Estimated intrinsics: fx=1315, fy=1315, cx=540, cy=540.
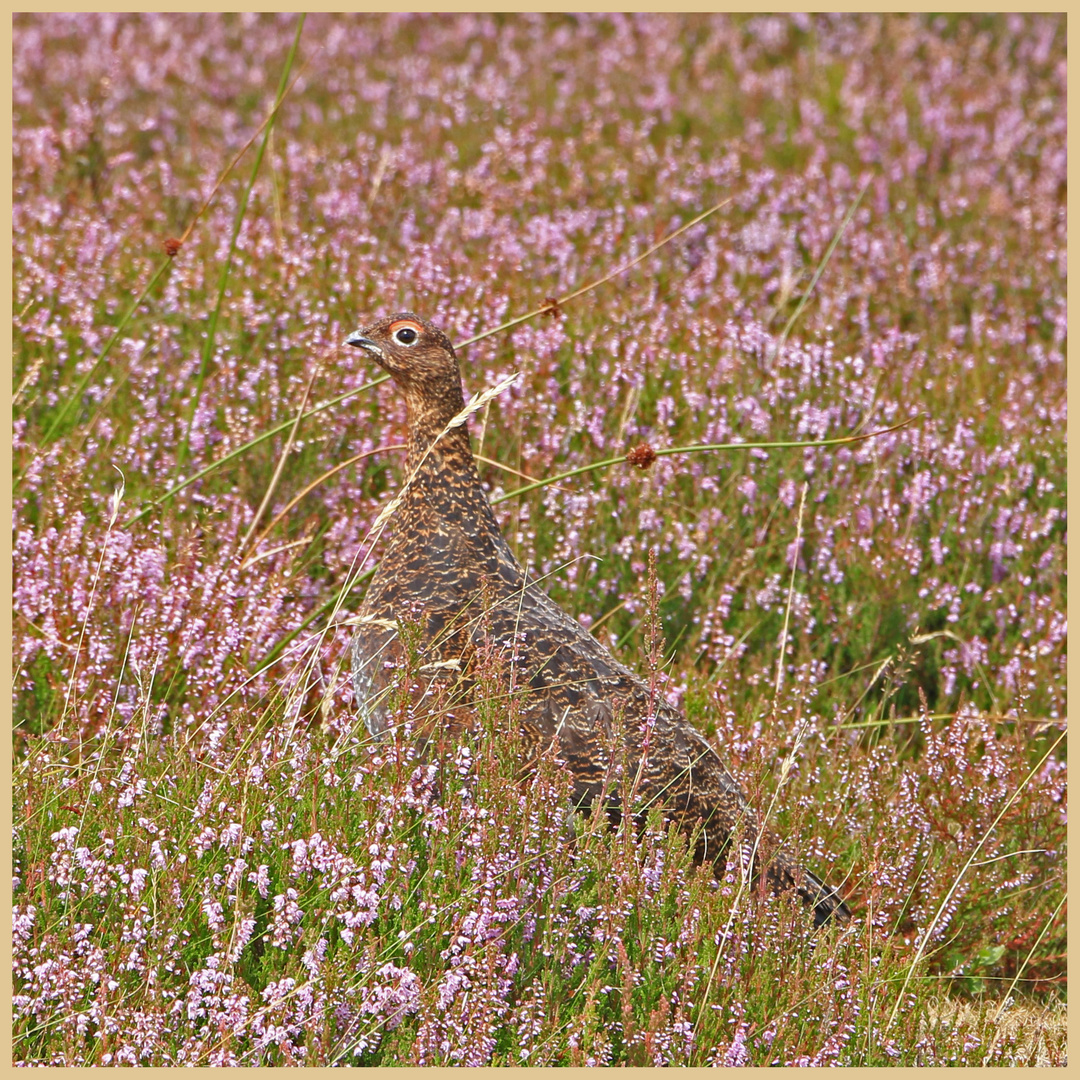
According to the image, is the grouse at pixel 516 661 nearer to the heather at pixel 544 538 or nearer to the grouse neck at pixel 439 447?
the grouse neck at pixel 439 447

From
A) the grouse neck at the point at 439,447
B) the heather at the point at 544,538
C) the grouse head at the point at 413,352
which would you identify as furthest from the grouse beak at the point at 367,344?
the heather at the point at 544,538

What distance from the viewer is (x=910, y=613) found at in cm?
498

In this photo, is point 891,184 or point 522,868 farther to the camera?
point 891,184

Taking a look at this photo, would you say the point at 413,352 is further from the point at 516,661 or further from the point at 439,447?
the point at 516,661

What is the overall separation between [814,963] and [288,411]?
3094mm

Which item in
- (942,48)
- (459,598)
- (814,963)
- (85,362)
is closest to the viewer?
(814,963)

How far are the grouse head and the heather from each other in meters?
0.33

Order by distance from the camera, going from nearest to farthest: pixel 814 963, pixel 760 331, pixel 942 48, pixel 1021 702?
pixel 814 963 → pixel 1021 702 → pixel 760 331 → pixel 942 48

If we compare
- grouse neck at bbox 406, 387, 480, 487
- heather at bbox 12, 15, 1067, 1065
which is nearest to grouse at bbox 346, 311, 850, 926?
grouse neck at bbox 406, 387, 480, 487

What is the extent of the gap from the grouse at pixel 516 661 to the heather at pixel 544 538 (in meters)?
0.13

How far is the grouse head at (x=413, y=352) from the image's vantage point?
4148mm

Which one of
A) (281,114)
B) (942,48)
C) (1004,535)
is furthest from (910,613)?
(942,48)

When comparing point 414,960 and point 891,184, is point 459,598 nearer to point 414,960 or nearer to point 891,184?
point 414,960

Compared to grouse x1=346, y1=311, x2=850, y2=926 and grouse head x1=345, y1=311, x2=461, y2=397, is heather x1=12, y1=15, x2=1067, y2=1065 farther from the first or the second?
grouse head x1=345, y1=311, x2=461, y2=397
